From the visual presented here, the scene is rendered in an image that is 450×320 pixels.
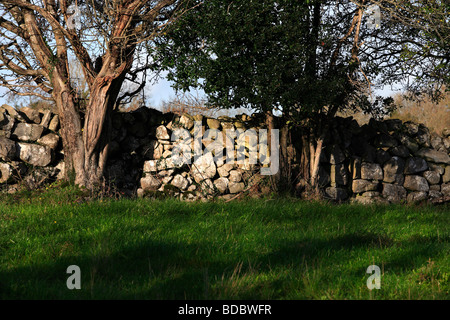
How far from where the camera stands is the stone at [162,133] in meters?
11.0

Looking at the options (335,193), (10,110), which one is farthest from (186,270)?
(10,110)

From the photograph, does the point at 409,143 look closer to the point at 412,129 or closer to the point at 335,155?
the point at 412,129

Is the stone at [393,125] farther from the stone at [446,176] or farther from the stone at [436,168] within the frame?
the stone at [446,176]

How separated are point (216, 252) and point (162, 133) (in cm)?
628

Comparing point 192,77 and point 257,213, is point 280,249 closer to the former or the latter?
point 257,213

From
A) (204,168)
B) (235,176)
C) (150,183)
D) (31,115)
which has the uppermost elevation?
(31,115)

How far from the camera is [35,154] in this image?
1034cm

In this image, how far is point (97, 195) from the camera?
9.34 meters

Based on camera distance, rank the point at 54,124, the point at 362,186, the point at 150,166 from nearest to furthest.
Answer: the point at 54,124 → the point at 150,166 → the point at 362,186

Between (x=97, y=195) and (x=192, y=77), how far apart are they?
11.6 feet

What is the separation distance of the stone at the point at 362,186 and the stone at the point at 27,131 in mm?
8883

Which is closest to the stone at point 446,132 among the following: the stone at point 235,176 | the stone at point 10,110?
the stone at point 235,176

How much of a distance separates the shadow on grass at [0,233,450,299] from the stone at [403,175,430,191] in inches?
260
